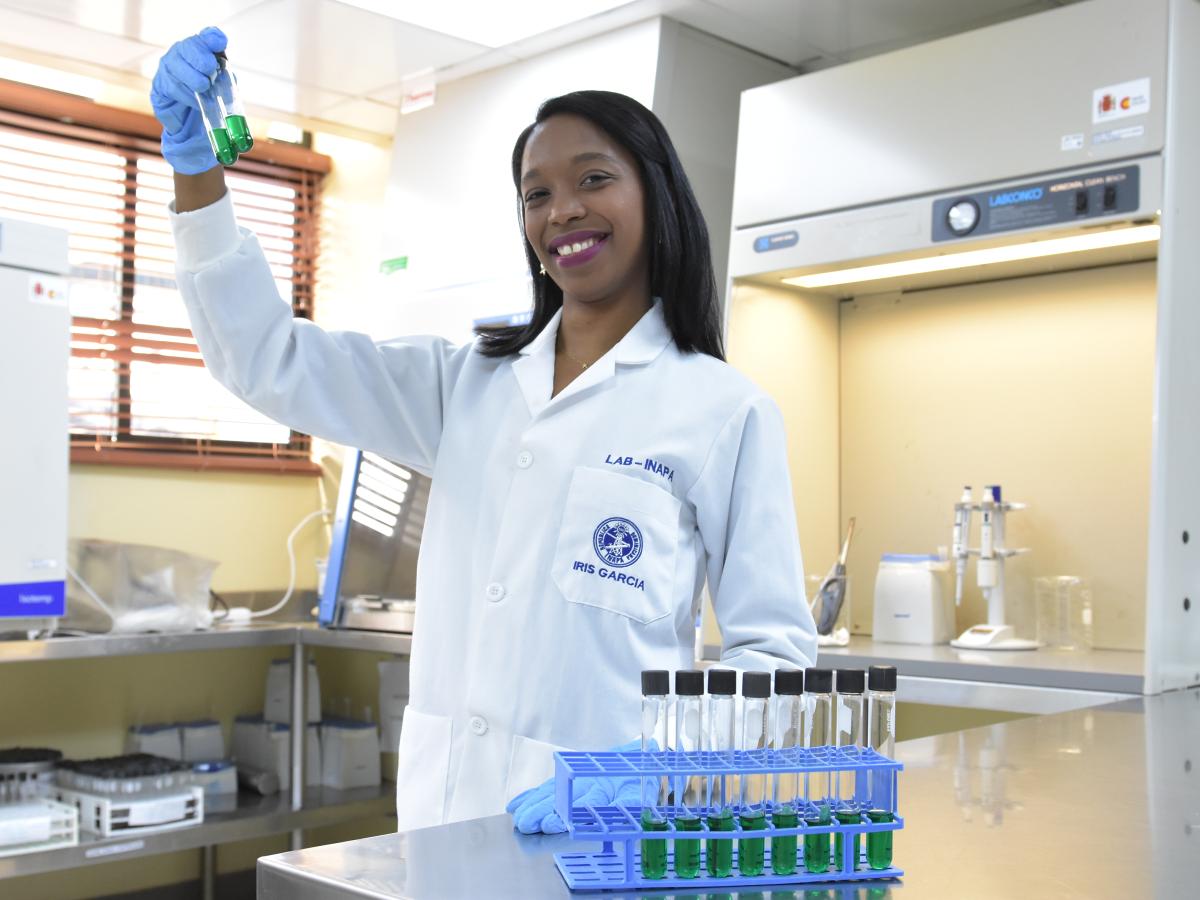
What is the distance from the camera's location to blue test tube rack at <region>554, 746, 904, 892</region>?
0.76 metres

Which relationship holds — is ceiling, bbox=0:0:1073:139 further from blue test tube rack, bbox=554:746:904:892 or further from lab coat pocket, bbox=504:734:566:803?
blue test tube rack, bbox=554:746:904:892

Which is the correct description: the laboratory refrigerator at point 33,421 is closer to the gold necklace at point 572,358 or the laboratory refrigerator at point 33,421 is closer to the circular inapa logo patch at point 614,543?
the gold necklace at point 572,358

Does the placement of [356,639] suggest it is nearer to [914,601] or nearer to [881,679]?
[914,601]

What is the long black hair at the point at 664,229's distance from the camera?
1.31 metres

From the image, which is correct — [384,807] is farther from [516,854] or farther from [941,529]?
[516,854]

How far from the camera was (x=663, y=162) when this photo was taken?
4.40ft

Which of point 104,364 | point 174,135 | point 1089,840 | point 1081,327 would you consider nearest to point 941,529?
point 1081,327

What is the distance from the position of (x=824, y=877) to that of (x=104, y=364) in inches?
113

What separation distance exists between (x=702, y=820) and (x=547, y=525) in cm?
50

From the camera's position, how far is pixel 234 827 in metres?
2.82

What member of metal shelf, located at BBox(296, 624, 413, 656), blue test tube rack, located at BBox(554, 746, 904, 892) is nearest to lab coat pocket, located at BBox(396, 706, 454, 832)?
blue test tube rack, located at BBox(554, 746, 904, 892)

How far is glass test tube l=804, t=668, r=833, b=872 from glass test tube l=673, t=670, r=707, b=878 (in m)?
0.07

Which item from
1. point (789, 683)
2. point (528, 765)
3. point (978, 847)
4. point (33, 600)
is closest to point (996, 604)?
point (528, 765)

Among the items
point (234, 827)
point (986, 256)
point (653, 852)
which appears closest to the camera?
point (653, 852)
